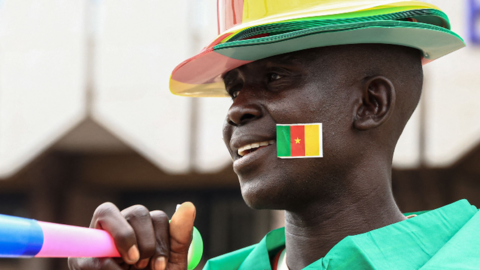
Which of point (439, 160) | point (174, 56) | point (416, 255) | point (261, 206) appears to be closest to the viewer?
point (416, 255)

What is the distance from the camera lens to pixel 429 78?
281 inches

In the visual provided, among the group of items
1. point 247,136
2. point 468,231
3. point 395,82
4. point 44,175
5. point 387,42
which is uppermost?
point 387,42

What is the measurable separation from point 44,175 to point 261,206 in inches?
283

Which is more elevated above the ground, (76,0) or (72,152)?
(76,0)

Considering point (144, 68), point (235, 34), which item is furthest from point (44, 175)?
point (235, 34)

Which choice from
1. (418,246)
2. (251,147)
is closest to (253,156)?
(251,147)

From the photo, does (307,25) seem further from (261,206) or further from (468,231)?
(468,231)

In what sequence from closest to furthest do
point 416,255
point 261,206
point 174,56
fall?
point 416,255 → point 261,206 → point 174,56

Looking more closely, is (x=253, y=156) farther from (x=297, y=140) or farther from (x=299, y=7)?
(x=299, y=7)

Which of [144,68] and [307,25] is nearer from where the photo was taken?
[307,25]

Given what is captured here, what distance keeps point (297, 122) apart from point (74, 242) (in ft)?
3.10

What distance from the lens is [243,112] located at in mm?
2125

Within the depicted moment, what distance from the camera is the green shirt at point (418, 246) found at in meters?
1.80

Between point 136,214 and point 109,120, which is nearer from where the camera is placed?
point 136,214
